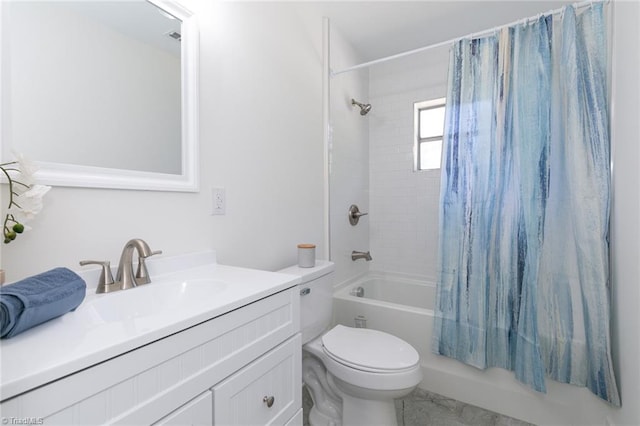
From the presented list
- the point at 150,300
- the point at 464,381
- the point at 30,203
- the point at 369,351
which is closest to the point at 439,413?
the point at 464,381

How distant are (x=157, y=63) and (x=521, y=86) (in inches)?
64.9

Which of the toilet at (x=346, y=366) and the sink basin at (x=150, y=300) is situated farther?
the toilet at (x=346, y=366)

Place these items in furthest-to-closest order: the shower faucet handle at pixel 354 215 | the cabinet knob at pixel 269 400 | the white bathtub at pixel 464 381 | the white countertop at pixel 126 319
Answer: the shower faucet handle at pixel 354 215
the white bathtub at pixel 464 381
the cabinet knob at pixel 269 400
the white countertop at pixel 126 319

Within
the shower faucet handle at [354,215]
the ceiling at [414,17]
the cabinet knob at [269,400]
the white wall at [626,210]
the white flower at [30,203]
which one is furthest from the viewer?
the shower faucet handle at [354,215]

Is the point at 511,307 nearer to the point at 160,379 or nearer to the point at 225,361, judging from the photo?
the point at 225,361

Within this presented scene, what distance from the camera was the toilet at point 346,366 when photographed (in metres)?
1.21

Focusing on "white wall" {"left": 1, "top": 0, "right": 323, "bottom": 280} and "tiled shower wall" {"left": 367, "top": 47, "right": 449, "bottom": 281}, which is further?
"tiled shower wall" {"left": 367, "top": 47, "right": 449, "bottom": 281}

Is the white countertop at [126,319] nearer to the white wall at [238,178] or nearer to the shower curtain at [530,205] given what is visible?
the white wall at [238,178]

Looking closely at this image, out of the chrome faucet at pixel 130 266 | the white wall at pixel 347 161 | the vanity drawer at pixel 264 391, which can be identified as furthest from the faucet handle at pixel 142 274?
the white wall at pixel 347 161

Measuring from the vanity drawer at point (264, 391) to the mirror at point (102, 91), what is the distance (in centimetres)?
71

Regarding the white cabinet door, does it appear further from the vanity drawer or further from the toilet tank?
the toilet tank

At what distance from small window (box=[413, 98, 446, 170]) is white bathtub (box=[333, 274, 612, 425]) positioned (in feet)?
3.07

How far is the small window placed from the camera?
7.18 ft

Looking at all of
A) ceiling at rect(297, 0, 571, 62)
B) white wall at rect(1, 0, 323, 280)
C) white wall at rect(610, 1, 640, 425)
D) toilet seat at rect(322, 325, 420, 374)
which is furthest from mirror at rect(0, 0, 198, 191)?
white wall at rect(610, 1, 640, 425)
